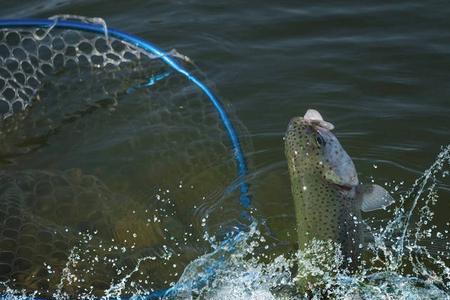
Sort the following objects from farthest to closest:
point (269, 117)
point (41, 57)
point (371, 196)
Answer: point (41, 57) → point (269, 117) → point (371, 196)

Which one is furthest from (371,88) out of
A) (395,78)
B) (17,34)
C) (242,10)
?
(17,34)

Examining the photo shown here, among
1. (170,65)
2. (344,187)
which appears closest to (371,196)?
(344,187)

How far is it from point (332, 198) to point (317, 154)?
275mm

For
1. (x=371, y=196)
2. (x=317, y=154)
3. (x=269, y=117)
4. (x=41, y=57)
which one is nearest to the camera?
(x=371, y=196)

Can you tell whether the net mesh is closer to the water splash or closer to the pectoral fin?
the water splash

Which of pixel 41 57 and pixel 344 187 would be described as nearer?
pixel 344 187

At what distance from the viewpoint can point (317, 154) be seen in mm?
4180

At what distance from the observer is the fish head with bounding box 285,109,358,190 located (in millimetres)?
4094

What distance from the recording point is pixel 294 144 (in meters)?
4.27

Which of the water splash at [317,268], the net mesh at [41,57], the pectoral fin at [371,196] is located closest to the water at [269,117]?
the water splash at [317,268]

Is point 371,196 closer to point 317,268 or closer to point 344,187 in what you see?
point 344,187

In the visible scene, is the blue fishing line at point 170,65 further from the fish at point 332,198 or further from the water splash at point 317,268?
the fish at point 332,198

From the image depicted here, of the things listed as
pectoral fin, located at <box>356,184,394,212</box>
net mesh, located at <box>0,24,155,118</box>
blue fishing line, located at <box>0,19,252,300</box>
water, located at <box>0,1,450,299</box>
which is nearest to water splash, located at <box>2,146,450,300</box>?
water, located at <box>0,1,450,299</box>

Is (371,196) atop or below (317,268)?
atop
